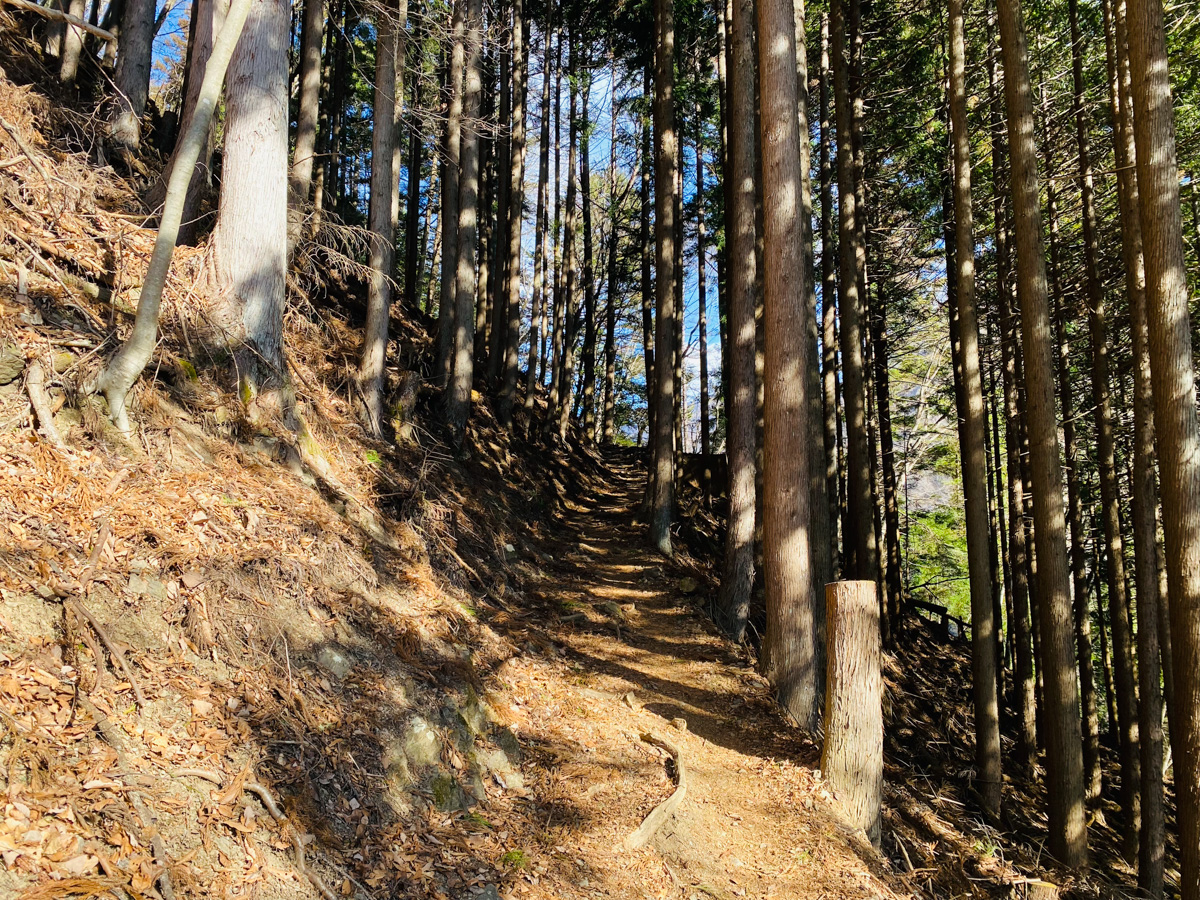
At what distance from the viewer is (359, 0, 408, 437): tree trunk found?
28.7 ft

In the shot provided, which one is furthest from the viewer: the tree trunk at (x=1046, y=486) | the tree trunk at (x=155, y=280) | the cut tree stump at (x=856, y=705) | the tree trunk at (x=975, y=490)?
the tree trunk at (x=975, y=490)

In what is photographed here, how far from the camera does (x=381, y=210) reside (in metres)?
9.27

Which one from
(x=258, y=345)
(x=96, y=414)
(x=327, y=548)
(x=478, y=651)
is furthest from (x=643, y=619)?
(x=96, y=414)

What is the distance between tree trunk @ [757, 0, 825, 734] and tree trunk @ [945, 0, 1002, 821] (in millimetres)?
3238

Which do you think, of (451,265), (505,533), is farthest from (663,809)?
(451,265)

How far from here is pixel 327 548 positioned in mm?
5348

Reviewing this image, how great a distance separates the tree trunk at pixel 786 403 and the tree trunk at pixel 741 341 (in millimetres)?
1822

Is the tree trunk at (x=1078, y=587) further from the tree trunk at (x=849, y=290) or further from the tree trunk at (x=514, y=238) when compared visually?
the tree trunk at (x=514, y=238)

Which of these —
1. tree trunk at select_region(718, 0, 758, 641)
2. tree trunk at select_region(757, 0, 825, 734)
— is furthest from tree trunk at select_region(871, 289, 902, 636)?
tree trunk at select_region(757, 0, 825, 734)

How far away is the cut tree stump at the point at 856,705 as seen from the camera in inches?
228

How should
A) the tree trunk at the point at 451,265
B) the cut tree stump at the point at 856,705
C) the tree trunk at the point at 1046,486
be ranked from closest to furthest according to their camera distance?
1. the cut tree stump at the point at 856,705
2. the tree trunk at the point at 1046,486
3. the tree trunk at the point at 451,265

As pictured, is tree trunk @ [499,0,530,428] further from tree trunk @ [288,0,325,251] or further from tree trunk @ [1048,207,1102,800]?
tree trunk @ [1048,207,1102,800]

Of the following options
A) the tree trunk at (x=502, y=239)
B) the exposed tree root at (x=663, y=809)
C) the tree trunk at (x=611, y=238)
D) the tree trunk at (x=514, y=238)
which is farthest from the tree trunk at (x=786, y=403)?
the tree trunk at (x=611, y=238)

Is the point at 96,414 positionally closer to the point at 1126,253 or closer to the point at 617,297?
the point at 1126,253
